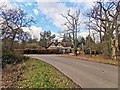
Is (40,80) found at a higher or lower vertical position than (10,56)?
lower

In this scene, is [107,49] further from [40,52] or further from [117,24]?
[40,52]

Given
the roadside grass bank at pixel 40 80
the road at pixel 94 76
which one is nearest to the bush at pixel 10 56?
the road at pixel 94 76

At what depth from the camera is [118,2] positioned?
35438mm

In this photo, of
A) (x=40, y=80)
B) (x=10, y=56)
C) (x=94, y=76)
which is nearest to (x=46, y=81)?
(x=40, y=80)

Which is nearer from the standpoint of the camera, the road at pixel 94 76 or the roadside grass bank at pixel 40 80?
the road at pixel 94 76

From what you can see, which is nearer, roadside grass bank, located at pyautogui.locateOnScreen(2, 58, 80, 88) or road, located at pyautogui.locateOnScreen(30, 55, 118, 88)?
road, located at pyautogui.locateOnScreen(30, 55, 118, 88)

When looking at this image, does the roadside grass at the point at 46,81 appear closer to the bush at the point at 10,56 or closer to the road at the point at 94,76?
the road at the point at 94,76

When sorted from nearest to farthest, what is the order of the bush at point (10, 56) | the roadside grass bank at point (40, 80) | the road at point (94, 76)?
the road at point (94, 76)
the roadside grass bank at point (40, 80)
the bush at point (10, 56)

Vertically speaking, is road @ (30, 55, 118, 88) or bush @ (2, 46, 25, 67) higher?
bush @ (2, 46, 25, 67)

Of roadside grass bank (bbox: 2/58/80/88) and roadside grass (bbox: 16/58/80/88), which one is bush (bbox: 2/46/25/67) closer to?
roadside grass bank (bbox: 2/58/80/88)

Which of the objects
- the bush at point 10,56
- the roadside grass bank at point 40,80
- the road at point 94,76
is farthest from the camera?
the bush at point 10,56

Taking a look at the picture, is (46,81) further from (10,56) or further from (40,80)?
(10,56)

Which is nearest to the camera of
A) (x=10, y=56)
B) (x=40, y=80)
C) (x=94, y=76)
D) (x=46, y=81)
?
(x=46, y=81)

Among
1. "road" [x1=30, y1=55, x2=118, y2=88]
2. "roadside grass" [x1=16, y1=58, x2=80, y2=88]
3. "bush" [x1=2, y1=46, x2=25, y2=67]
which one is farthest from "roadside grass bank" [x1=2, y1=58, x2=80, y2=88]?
"bush" [x1=2, y1=46, x2=25, y2=67]
